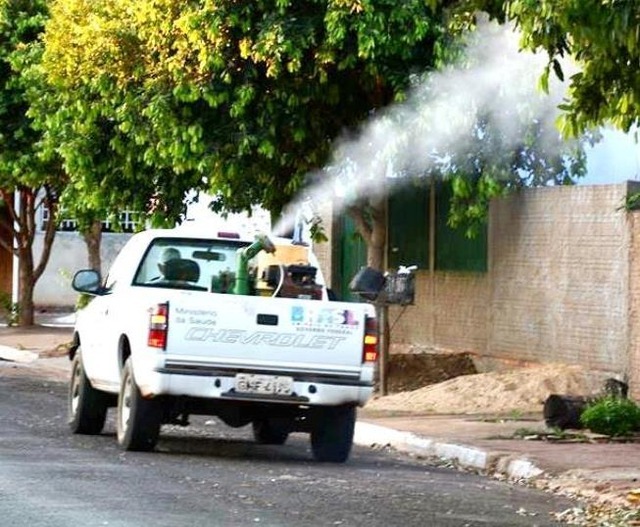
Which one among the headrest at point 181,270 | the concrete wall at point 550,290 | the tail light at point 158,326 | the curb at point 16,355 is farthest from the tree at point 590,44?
the curb at point 16,355

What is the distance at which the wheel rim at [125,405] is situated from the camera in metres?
14.9

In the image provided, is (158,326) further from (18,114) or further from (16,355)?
(18,114)

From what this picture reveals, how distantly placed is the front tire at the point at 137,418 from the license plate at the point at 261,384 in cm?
75

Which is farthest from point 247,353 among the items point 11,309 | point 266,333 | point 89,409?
point 11,309

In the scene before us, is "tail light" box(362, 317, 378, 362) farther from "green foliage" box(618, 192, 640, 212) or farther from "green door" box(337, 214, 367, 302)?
"green door" box(337, 214, 367, 302)

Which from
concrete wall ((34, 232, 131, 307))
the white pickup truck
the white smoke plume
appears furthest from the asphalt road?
concrete wall ((34, 232, 131, 307))

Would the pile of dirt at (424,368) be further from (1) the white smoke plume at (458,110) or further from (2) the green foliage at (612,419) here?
(2) the green foliage at (612,419)

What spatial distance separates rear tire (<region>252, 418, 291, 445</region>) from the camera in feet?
53.8

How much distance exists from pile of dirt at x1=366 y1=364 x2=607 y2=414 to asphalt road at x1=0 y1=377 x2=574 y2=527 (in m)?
3.49

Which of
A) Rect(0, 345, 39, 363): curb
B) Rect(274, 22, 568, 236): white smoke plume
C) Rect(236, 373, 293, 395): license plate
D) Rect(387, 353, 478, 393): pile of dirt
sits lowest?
Rect(0, 345, 39, 363): curb

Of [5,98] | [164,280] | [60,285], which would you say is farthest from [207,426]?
[60,285]

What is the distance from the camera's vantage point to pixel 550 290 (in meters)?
21.8

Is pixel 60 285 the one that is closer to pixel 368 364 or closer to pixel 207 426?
pixel 207 426

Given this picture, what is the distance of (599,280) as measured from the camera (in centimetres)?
2053
